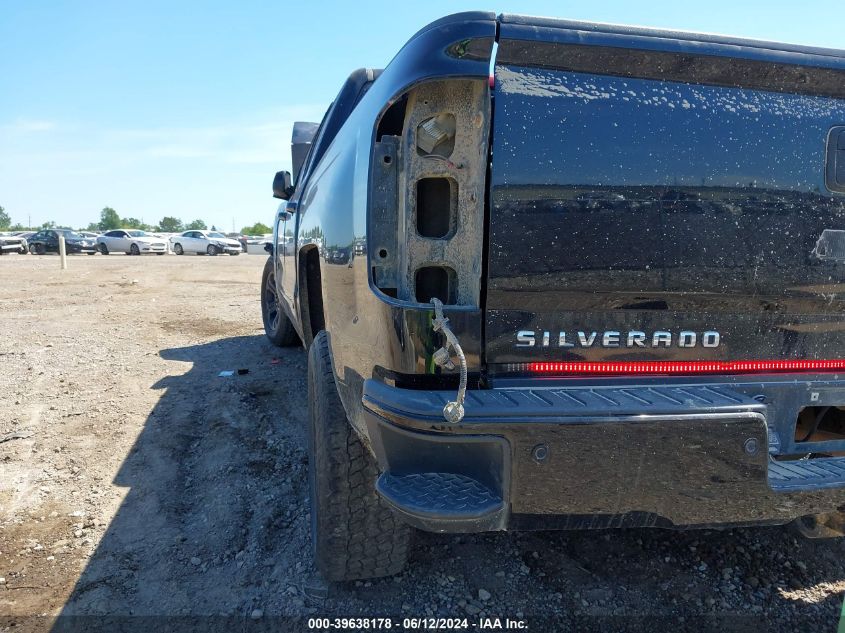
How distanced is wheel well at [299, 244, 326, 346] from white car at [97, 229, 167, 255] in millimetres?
32537

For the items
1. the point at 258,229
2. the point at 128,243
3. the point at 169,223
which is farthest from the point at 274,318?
the point at 169,223

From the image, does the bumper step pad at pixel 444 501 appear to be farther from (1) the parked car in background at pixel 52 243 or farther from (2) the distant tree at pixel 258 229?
(2) the distant tree at pixel 258 229

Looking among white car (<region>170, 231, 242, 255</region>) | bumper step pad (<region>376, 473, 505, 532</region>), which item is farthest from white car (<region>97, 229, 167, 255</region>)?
bumper step pad (<region>376, 473, 505, 532</region>)

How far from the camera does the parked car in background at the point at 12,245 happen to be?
30.0m

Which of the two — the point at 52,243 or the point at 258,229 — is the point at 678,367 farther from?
the point at 258,229

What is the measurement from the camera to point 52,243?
3198 centimetres

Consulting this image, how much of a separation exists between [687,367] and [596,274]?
0.43m

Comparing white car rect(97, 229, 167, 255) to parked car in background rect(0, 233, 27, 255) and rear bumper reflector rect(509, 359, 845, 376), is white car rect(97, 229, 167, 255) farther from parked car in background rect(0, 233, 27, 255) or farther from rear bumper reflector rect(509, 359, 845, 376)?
rear bumper reflector rect(509, 359, 845, 376)

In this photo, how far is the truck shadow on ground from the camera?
7.06 ft

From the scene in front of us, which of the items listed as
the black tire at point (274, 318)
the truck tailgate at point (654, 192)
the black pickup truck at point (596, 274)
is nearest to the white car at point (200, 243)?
the black tire at point (274, 318)

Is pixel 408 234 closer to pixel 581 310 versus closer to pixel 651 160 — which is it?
pixel 581 310

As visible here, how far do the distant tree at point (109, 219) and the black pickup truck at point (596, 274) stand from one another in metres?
110

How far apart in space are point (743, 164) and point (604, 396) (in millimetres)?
807

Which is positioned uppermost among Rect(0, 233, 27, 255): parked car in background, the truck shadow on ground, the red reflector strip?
the red reflector strip
